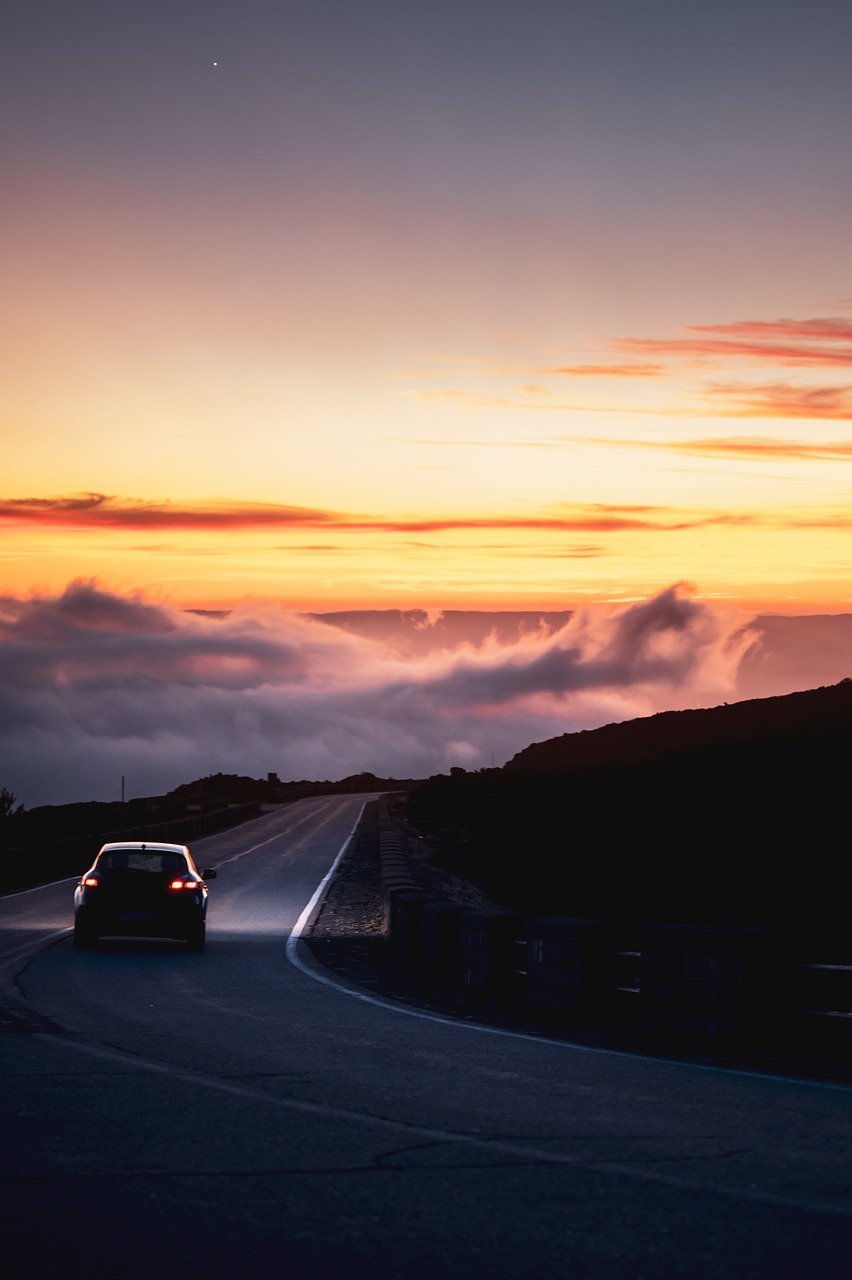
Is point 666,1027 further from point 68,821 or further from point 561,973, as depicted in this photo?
point 68,821

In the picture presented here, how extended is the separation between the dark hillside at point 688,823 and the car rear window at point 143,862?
197 ft

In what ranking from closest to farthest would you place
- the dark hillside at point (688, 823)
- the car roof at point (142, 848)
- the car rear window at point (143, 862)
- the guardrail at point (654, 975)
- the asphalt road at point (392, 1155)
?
the asphalt road at point (392, 1155), the guardrail at point (654, 975), the car rear window at point (143, 862), the car roof at point (142, 848), the dark hillside at point (688, 823)

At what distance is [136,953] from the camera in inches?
915

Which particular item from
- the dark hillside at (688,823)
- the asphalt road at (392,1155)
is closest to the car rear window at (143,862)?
the asphalt road at (392,1155)

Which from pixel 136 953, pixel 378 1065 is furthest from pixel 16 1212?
pixel 136 953

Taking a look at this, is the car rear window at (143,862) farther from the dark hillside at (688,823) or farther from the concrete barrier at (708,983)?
the dark hillside at (688,823)

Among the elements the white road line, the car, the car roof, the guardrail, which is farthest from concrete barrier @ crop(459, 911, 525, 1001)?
the car roof

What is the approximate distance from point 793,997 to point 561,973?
10.8 ft

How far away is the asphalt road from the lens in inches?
239

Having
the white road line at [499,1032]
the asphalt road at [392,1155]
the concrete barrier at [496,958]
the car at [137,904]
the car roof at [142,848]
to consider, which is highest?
the car roof at [142,848]

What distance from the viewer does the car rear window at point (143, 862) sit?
23.5 meters

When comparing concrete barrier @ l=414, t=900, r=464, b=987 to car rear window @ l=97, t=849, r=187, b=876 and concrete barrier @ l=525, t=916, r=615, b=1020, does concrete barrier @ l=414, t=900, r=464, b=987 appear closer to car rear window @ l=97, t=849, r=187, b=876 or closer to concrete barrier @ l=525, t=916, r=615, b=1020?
concrete barrier @ l=525, t=916, r=615, b=1020

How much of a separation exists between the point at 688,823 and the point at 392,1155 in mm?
146243

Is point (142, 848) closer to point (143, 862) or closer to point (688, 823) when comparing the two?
point (143, 862)
